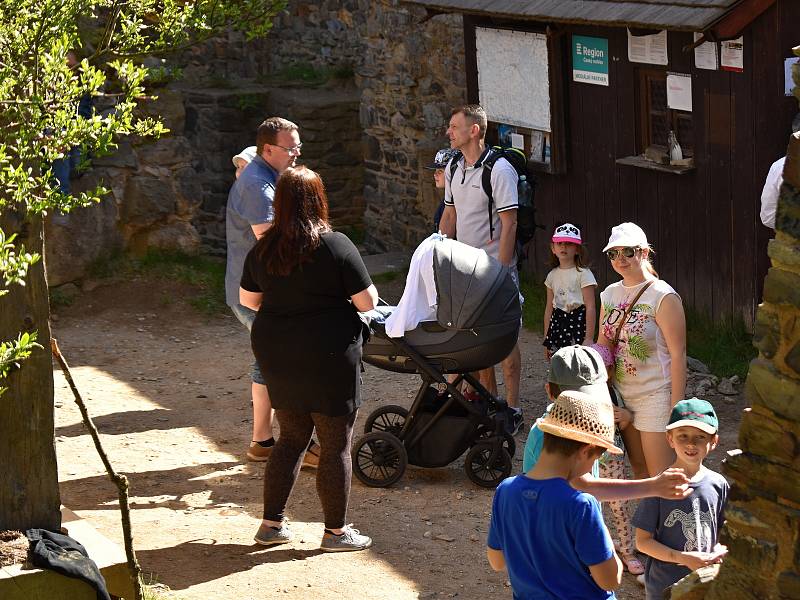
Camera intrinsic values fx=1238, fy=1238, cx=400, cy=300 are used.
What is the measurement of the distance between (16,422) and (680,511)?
→ 2.57 meters

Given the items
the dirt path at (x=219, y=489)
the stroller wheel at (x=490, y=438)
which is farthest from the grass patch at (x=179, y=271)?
the stroller wheel at (x=490, y=438)

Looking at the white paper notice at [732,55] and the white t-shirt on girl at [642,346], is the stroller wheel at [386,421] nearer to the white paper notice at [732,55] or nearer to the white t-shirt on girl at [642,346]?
the white t-shirt on girl at [642,346]

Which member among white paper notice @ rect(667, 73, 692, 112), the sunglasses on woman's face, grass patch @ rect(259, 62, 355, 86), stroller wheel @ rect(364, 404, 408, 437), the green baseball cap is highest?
grass patch @ rect(259, 62, 355, 86)

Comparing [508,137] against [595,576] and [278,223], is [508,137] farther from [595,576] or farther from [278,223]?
[595,576]

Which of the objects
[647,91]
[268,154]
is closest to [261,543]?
[268,154]

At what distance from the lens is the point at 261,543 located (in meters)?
5.95

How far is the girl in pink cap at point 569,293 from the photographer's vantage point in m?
7.02

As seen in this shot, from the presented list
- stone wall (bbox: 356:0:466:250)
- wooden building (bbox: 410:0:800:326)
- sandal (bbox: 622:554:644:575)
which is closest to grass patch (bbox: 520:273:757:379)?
wooden building (bbox: 410:0:800:326)

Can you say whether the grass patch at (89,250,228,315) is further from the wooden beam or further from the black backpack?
the wooden beam

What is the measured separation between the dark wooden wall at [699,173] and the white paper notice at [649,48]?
0.07 m

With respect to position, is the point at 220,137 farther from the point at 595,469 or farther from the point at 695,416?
the point at 695,416

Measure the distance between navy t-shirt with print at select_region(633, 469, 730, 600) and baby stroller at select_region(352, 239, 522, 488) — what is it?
2250mm

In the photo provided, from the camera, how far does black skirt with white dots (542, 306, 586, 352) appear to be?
7.18 metres

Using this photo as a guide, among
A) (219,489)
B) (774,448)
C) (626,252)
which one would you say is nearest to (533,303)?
(219,489)
